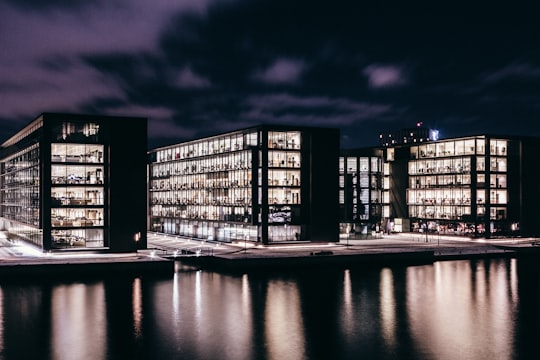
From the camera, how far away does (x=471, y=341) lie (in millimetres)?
42875

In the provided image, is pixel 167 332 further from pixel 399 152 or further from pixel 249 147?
pixel 399 152

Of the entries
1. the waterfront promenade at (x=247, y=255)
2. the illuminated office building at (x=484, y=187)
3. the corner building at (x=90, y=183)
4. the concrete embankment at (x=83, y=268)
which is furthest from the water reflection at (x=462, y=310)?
the corner building at (x=90, y=183)

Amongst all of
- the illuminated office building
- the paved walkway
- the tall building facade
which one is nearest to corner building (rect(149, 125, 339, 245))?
the paved walkway

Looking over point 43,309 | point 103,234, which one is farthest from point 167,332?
point 103,234

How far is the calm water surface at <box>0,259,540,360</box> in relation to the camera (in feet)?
133

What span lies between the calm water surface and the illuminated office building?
40.2m

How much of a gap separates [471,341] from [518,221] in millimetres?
78484

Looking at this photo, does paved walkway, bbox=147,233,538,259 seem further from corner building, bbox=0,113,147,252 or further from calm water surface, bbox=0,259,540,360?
calm water surface, bbox=0,259,540,360

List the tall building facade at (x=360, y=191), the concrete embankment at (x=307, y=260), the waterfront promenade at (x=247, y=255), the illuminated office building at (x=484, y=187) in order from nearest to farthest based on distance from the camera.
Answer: the waterfront promenade at (x=247, y=255)
the concrete embankment at (x=307, y=260)
the illuminated office building at (x=484, y=187)
the tall building facade at (x=360, y=191)

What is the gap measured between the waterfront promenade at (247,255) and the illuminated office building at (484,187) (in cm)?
414

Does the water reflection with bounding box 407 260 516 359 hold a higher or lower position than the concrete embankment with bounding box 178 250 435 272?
lower

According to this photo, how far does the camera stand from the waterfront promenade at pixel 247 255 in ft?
223

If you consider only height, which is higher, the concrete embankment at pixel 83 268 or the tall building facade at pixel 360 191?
the tall building facade at pixel 360 191

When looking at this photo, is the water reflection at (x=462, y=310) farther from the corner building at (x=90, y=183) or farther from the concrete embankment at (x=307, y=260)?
the corner building at (x=90, y=183)
